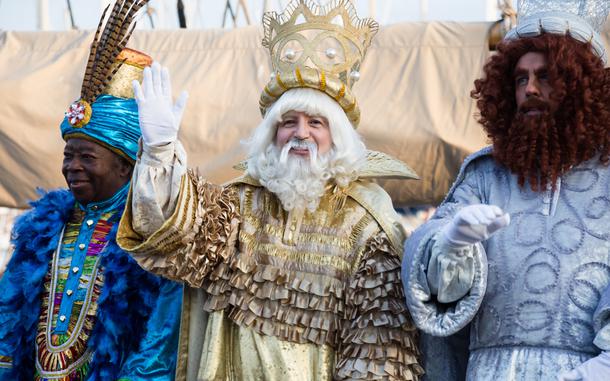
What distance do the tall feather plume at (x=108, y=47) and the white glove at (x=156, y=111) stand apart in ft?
2.27

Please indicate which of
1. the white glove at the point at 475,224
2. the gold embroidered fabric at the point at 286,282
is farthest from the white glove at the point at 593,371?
the gold embroidered fabric at the point at 286,282

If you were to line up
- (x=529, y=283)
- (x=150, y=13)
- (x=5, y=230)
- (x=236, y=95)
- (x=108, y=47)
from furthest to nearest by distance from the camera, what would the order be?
(x=150, y=13) < (x=5, y=230) < (x=236, y=95) < (x=108, y=47) < (x=529, y=283)

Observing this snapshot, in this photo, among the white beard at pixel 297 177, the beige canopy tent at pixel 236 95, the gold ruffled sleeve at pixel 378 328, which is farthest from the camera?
the beige canopy tent at pixel 236 95

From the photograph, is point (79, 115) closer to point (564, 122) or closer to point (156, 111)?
point (156, 111)

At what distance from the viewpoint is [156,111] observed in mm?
3891

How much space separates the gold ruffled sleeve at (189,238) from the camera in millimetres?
3965

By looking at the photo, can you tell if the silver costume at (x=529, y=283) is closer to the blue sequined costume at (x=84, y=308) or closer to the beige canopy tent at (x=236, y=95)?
the blue sequined costume at (x=84, y=308)

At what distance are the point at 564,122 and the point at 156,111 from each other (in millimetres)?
1460

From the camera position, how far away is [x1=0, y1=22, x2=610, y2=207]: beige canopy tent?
18.2 feet

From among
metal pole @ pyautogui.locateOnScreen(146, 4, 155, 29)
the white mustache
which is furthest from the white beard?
metal pole @ pyautogui.locateOnScreen(146, 4, 155, 29)

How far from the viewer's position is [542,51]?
4008 mm

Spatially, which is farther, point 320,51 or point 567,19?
point 320,51

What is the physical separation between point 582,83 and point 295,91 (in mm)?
1114

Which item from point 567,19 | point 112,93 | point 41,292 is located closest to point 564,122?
point 567,19
